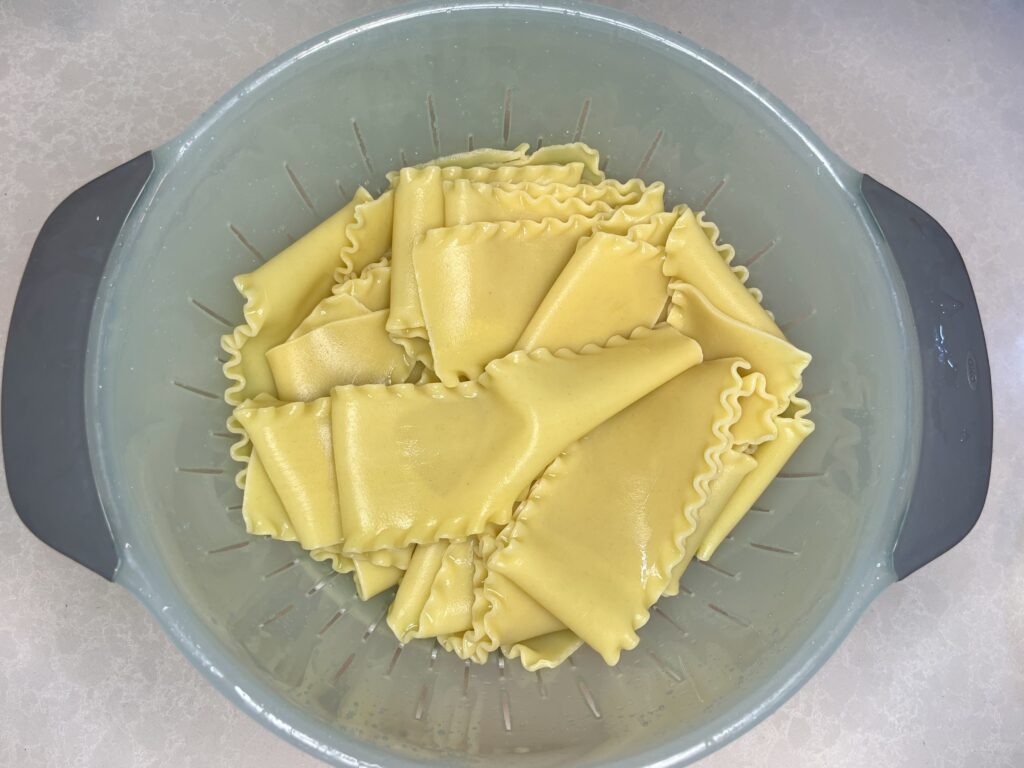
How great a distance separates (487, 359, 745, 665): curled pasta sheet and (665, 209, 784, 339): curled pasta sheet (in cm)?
8

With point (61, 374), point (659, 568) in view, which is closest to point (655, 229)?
point (659, 568)

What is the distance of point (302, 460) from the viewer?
1.01m

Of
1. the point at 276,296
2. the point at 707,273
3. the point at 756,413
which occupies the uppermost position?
the point at 707,273

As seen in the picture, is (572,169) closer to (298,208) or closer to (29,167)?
(298,208)

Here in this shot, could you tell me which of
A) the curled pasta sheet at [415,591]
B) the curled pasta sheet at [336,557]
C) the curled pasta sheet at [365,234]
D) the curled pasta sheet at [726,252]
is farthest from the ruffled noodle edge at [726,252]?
the curled pasta sheet at [336,557]

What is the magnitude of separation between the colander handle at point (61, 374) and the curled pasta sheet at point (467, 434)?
288 mm

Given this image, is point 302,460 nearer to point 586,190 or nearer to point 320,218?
point 320,218

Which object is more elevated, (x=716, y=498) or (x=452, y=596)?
(x=716, y=498)

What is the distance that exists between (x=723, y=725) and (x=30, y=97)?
128 centimetres

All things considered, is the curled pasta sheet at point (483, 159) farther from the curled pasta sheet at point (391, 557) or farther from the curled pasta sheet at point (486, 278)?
the curled pasta sheet at point (391, 557)

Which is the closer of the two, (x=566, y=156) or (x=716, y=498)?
(x=716, y=498)

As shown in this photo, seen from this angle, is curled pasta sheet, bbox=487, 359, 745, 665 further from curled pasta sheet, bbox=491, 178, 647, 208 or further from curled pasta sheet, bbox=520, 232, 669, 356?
curled pasta sheet, bbox=491, 178, 647, 208

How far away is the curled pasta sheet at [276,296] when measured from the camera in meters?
1.04

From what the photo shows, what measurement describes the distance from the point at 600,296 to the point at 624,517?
28 centimetres
